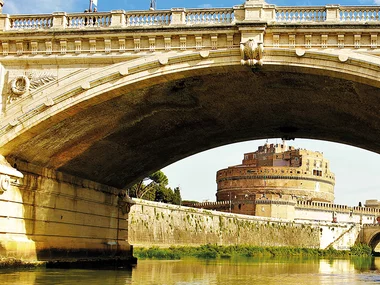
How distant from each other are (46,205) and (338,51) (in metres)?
11.1

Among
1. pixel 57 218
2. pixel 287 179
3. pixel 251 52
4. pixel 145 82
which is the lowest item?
pixel 57 218

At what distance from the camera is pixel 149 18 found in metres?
18.8

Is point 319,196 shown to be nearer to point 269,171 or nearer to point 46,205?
point 269,171

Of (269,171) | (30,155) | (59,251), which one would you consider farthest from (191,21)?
(269,171)

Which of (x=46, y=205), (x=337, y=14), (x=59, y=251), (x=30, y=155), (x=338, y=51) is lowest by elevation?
(x=59, y=251)

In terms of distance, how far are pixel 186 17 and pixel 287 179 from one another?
66931 millimetres

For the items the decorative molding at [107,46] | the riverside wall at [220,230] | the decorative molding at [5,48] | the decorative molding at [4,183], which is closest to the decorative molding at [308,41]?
the decorative molding at [107,46]

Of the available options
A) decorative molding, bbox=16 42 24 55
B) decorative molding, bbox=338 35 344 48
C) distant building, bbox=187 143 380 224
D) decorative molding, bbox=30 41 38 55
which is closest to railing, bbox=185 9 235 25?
decorative molding, bbox=338 35 344 48

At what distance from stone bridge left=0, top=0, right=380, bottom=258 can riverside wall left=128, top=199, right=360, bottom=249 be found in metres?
16.5

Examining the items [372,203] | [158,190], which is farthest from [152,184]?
[372,203]

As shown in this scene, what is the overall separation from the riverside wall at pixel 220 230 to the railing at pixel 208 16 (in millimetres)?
21411

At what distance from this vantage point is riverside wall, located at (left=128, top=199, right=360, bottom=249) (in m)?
39.6

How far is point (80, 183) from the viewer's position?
77.8ft

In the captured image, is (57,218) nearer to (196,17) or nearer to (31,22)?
(31,22)
